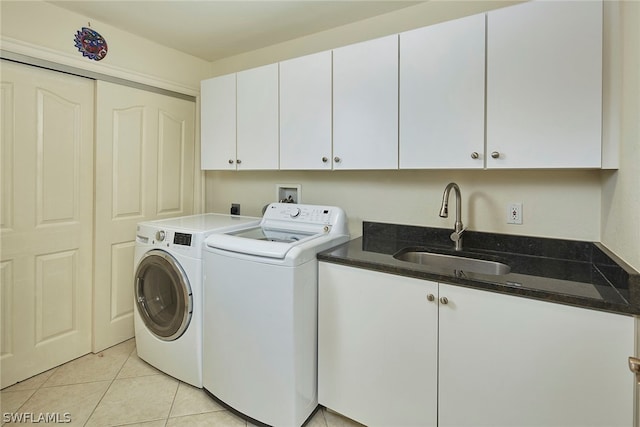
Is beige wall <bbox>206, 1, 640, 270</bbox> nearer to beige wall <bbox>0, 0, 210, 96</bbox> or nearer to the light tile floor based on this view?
beige wall <bbox>0, 0, 210, 96</bbox>

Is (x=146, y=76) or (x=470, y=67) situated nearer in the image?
(x=470, y=67)

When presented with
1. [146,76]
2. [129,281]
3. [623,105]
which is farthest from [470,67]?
[129,281]

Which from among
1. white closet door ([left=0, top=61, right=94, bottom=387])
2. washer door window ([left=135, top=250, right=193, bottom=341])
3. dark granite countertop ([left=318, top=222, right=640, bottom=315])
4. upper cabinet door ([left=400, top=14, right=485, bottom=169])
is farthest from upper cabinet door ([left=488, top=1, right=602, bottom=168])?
white closet door ([left=0, top=61, right=94, bottom=387])

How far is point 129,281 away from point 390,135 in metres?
2.19

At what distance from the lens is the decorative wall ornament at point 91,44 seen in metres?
2.11

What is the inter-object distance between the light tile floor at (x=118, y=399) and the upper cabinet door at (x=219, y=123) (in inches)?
58.4

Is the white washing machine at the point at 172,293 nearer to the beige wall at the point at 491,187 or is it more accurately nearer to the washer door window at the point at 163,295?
the washer door window at the point at 163,295

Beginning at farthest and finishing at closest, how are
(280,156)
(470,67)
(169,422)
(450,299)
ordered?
(280,156) < (169,422) < (470,67) < (450,299)

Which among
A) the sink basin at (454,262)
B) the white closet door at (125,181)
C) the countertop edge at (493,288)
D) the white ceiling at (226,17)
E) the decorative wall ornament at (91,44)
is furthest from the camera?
the white closet door at (125,181)

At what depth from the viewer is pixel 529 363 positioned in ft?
3.83

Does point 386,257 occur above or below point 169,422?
above

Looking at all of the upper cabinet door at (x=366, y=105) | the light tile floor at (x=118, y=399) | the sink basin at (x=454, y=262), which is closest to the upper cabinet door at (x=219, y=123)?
the upper cabinet door at (x=366, y=105)

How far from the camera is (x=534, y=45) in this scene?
4.43ft

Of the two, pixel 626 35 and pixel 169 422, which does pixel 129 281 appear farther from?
pixel 626 35
